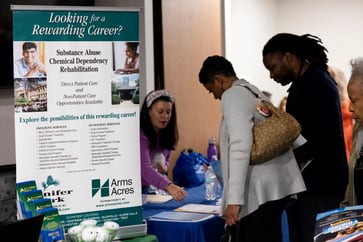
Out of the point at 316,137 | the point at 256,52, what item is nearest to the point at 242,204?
the point at 316,137

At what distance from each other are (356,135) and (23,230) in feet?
4.04

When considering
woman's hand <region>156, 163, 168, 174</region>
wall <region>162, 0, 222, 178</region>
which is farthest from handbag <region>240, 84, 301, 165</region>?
wall <region>162, 0, 222, 178</region>

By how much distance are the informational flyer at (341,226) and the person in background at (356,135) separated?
21.6 inches

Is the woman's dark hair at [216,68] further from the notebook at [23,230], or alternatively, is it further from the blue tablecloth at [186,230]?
the notebook at [23,230]

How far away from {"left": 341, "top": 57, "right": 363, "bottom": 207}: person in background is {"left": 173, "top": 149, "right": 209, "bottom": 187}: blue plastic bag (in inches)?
64.6

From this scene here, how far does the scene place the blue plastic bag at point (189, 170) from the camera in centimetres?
369

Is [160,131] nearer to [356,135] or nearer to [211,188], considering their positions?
[211,188]

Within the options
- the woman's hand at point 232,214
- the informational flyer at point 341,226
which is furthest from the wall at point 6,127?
the informational flyer at point 341,226

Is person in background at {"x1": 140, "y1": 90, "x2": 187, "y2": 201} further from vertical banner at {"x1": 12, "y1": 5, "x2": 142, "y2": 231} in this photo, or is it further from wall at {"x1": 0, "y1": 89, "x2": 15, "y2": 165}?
vertical banner at {"x1": 12, "y1": 5, "x2": 142, "y2": 231}

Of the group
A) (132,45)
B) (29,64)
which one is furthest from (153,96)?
(29,64)

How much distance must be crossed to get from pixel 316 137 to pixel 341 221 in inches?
55.0

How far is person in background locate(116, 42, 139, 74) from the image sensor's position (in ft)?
8.05

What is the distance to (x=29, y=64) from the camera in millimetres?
2297

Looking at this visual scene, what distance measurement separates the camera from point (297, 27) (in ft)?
20.4
